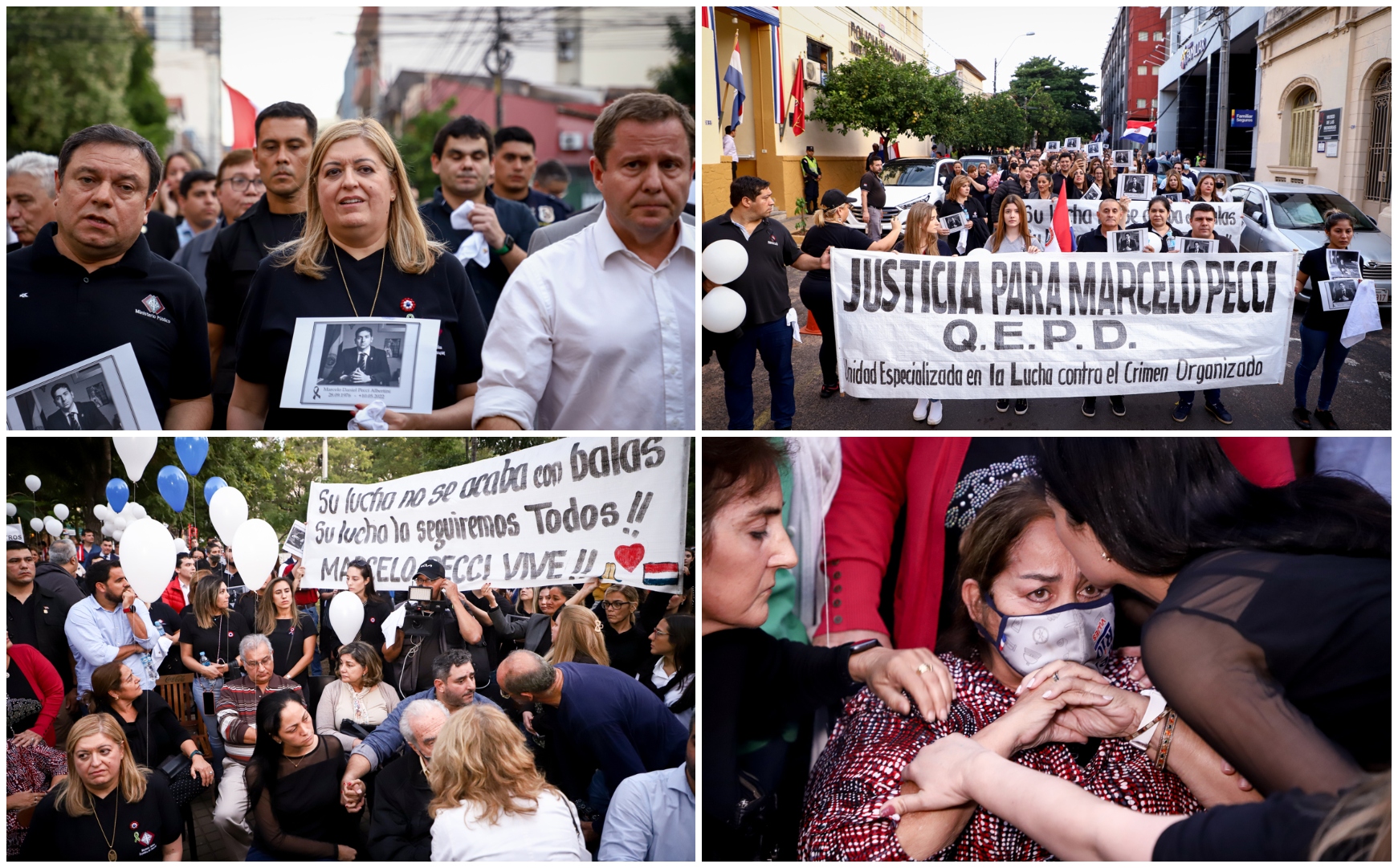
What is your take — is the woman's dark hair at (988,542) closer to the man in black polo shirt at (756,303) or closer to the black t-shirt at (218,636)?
the man in black polo shirt at (756,303)

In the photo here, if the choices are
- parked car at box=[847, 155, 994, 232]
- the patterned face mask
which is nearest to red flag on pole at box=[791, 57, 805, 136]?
parked car at box=[847, 155, 994, 232]

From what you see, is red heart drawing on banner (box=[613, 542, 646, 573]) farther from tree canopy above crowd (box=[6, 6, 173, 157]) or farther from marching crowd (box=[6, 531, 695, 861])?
tree canopy above crowd (box=[6, 6, 173, 157])

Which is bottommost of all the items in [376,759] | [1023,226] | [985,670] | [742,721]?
[376,759]

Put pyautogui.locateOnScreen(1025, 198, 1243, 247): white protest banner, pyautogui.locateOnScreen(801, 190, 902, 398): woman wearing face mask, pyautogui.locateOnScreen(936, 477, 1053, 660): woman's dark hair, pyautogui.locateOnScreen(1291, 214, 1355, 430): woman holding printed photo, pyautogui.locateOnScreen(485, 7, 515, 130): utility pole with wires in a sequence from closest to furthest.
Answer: pyautogui.locateOnScreen(936, 477, 1053, 660): woman's dark hair → pyautogui.locateOnScreen(1291, 214, 1355, 430): woman holding printed photo → pyautogui.locateOnScreen(1025, 198, 1243, 247): white protest banner → pyautogui.locateOnScreen(801, 190, 902, 398): woman wearing face mask → pyautogui.locateOnScreen(485, 7, 515, 130): utility pole with wires

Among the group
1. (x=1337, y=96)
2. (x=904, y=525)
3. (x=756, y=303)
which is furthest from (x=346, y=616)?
(x=1337, y=96)

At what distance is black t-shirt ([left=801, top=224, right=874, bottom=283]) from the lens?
537 centimetres

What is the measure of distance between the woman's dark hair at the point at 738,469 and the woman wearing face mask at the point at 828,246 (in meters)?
1.69

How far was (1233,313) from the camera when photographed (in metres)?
4.33

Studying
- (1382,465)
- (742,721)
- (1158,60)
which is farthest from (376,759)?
(1158,60)

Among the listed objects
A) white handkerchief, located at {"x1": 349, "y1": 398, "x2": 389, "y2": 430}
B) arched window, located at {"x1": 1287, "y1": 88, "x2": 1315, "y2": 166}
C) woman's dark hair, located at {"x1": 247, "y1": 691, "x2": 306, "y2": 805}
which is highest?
arched window, located at {"x1": 1287, "y1": 88, "x2": 1315, "y2": 166}

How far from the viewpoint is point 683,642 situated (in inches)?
136

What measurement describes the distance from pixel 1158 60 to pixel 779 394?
2.73 metres

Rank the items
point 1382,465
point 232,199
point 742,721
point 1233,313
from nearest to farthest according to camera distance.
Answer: point 1382,465
point 742,721
point 1233,313
point 232,199

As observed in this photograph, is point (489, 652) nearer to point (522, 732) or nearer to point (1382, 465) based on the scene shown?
point (522, 732)
